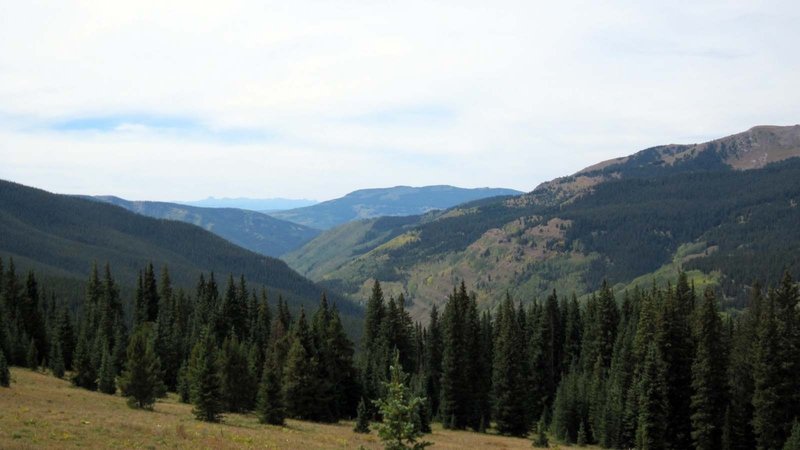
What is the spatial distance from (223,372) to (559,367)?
2275 inches

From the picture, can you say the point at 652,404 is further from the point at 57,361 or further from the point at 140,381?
the point at 57,361

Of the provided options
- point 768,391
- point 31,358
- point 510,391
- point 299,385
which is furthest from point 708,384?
point 31,358

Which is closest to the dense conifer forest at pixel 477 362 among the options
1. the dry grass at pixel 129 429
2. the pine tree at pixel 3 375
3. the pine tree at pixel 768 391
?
the pine tree at pixel 768 391

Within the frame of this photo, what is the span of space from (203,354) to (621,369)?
46.0 metres

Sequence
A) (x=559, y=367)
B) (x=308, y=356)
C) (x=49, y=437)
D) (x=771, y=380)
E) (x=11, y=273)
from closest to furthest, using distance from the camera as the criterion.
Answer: (x=49, y=437) < (x=771, y=380) < (x=308, y=356) < (x=11, y=273) < (x=559, y=367)

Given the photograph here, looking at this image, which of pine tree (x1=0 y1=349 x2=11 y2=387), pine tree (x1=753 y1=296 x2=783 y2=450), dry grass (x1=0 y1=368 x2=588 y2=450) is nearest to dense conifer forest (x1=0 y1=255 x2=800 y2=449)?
pine tree (x1=753 y1=296 x2=783 y2=450)

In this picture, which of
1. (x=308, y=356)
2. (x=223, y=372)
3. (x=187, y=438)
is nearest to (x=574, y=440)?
(x=308, y=356)

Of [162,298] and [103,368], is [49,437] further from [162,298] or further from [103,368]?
[162,298]

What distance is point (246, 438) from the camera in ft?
146

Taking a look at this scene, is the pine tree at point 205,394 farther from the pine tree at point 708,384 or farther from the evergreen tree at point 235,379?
the pine tree at point 708,384

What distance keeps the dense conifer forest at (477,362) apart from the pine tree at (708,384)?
13 centimetres

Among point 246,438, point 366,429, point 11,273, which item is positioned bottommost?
point 366,429

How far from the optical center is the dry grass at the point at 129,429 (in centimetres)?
3666

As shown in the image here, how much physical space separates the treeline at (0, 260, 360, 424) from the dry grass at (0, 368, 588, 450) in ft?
7.71
